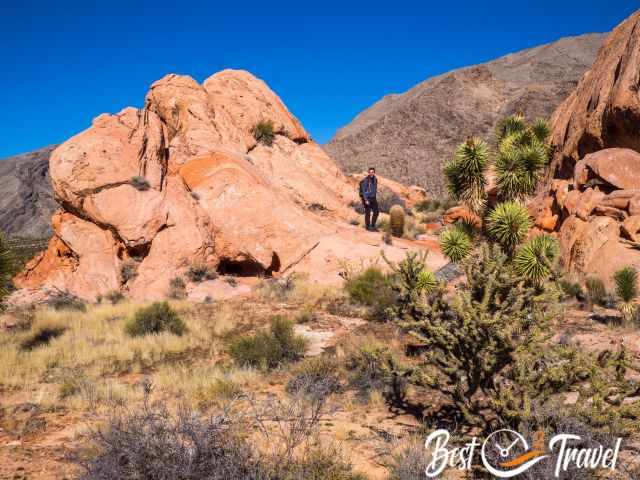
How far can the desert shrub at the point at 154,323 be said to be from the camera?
28.8 feet

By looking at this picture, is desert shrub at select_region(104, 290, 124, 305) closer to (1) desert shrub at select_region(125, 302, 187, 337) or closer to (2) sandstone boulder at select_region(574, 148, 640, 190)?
(1) desert shrub at select_region(125, 302, 187, 337)

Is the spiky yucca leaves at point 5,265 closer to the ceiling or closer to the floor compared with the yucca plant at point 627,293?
closer to the ceiling

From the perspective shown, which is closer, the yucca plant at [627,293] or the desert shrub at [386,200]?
the yucca plant at [627,293]

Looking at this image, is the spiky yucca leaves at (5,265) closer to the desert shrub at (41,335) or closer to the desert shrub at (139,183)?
the desert shrub at (41,335)

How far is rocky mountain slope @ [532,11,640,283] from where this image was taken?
1106cm

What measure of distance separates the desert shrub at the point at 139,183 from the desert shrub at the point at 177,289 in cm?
286

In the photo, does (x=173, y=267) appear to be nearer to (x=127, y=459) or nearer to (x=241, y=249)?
(x=241, y=249)

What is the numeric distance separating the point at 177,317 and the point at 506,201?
740 centimetres

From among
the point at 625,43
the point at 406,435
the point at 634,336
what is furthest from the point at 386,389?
the point at 625,43

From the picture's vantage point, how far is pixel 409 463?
3602 millimetres

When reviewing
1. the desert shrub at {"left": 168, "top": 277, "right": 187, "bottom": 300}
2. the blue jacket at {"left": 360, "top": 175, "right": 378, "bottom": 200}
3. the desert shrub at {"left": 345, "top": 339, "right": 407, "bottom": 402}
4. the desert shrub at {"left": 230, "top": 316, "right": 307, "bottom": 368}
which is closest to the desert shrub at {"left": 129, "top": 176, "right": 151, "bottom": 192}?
the desert shrub at {"left": 168, "top": 277, "right": 187, "bottom": 300}

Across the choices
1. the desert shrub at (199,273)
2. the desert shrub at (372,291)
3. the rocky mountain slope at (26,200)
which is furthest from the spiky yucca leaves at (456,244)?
the rocky mountain slope at (26,200)

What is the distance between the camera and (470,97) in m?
58.2

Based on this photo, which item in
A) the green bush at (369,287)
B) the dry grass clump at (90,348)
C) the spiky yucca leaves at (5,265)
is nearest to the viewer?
the dry grass clump at (90,348)
